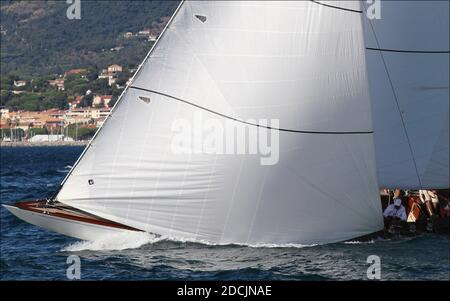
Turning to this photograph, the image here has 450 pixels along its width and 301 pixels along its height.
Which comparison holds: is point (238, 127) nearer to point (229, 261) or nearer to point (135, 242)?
point (229, 261)

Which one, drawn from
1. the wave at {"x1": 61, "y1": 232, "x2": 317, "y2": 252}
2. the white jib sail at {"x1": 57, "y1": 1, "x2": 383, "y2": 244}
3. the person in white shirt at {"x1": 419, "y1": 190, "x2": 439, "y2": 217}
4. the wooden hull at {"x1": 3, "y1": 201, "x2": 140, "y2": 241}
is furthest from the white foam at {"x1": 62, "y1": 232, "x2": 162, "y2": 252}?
the person in white shirt at {"x1": 419, "y1": 190, "x2": 439, "y2": 217}

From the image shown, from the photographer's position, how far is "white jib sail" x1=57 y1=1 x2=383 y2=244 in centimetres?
2300

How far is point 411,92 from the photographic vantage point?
89.4 feet

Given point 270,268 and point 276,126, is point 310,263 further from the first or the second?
point 276,126

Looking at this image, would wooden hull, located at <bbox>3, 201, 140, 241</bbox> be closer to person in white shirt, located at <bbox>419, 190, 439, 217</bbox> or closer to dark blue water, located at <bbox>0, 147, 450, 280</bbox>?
dark blue water, located at <bbox>0, 147, 450, 280</bbox>

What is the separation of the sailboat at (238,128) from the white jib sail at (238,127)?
0.07ft

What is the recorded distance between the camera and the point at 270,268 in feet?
72.8

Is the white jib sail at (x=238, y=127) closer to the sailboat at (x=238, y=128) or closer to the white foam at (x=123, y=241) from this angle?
the sailboat at (x=238, y=128)

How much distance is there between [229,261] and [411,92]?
7.43 metres

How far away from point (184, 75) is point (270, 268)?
4.40 metres

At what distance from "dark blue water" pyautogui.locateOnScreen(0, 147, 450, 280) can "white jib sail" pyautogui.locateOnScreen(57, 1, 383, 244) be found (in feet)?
1.74

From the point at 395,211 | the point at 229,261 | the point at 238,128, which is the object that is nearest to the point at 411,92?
the point at 395,211
